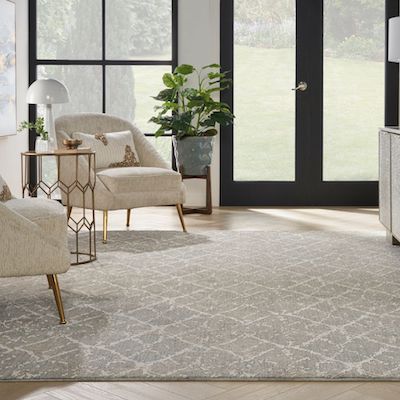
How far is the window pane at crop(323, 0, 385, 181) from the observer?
7836mm

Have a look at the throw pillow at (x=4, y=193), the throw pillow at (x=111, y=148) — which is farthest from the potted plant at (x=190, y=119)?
the throw pillow at (x=4, y=193)

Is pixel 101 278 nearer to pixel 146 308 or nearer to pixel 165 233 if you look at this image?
pixel 146 308

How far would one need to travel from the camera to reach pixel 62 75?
316 inches

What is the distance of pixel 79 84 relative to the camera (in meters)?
8.00

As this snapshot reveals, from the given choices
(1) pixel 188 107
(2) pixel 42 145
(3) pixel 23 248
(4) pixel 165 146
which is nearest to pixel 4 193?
(3) pixel 23 248

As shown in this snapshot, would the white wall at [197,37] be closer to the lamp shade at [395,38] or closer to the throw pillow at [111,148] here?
the throw pillow at [111,148]

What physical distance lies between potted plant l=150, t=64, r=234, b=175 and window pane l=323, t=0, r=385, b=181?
3.43 ft

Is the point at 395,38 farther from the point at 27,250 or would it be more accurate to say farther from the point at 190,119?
the point at 27,250

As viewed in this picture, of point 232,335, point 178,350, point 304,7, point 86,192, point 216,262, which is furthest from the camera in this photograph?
point 304,7

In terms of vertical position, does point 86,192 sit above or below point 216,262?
above

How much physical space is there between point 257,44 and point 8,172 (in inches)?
99.2

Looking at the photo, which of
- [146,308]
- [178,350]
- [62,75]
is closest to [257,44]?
[62,75]

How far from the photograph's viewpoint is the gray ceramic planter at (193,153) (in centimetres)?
725

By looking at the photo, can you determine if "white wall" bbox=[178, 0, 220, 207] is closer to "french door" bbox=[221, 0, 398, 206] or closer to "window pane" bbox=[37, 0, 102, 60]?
"french door" bbox=[221, 0, 398, 206]
